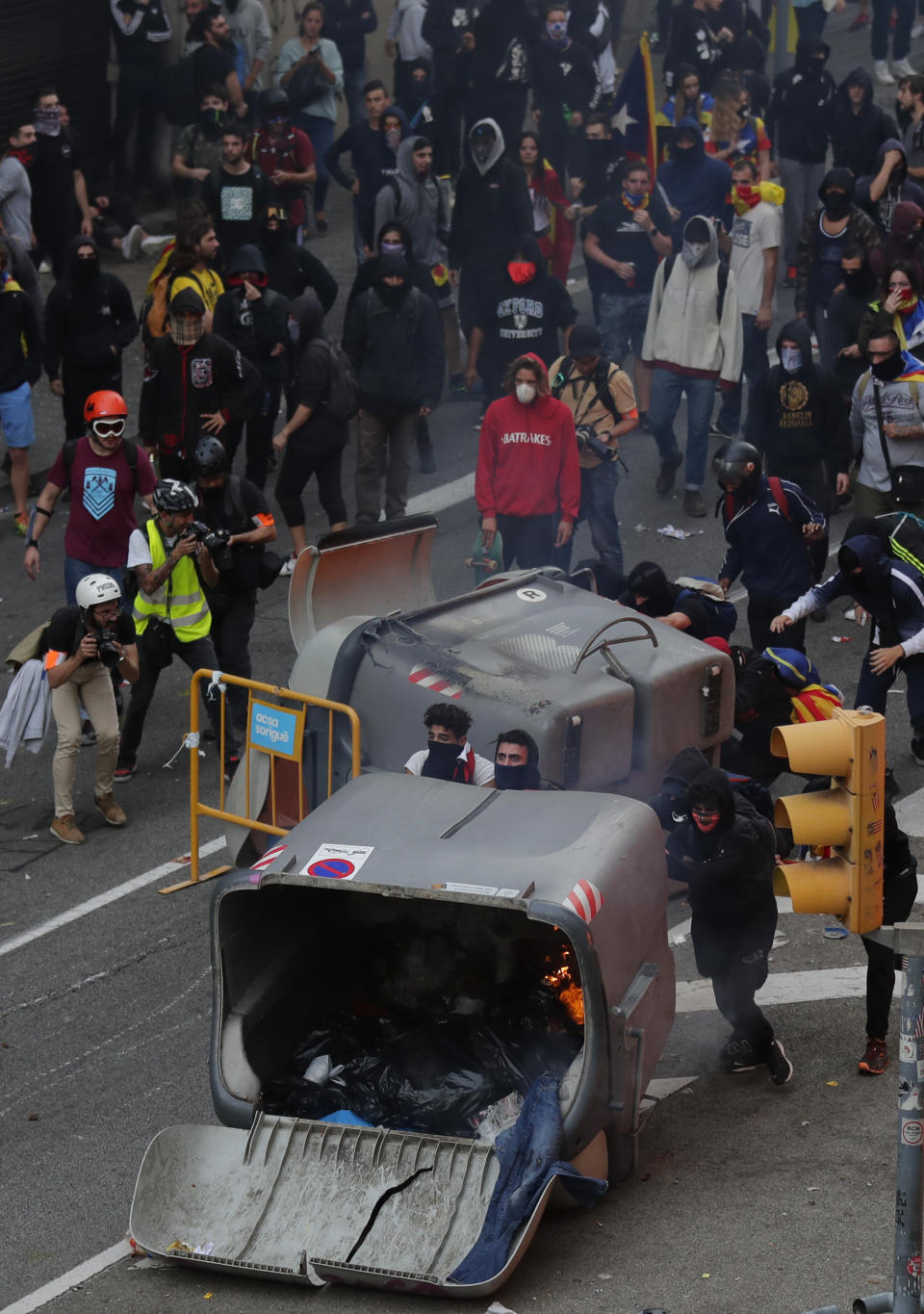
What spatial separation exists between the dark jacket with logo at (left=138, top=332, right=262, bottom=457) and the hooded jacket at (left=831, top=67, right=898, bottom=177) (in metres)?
6.97

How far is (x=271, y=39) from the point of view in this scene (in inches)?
805

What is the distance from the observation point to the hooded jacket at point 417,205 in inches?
611

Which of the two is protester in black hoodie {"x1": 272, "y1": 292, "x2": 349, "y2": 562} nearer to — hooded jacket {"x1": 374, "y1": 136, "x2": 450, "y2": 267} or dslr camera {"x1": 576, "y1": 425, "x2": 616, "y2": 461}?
dslr camera {"x1": 576, "y1": 425, "x2": 616, "y2": 461}

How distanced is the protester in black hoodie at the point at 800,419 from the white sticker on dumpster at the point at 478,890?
20.1 ft

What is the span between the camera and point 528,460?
39.4ft

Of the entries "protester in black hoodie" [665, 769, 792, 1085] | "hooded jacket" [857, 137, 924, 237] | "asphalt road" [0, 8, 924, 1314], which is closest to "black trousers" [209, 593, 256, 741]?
"asphalt road" [0, 8, 924, 1314]

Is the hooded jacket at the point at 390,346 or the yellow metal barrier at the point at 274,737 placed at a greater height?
the hooded jacket at the point at 390,346

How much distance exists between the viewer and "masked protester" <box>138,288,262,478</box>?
12.6m

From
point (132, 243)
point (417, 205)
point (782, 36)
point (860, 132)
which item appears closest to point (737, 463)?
point (417, 205)

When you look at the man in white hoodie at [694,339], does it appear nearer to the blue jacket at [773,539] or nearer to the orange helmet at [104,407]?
the blue jacket at [773,539]

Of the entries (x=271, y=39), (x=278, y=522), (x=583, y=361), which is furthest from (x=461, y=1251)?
(x=271, y=39)

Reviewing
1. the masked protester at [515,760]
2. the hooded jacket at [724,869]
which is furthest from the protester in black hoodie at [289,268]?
the hooded jacket at [724,869]

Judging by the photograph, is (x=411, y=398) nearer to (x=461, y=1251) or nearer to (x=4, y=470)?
(x=4, y=470)

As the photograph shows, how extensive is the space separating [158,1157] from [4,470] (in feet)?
29.3
